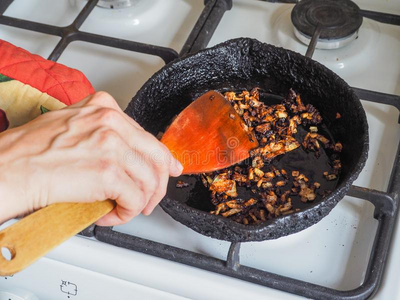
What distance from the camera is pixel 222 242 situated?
654 millimetres

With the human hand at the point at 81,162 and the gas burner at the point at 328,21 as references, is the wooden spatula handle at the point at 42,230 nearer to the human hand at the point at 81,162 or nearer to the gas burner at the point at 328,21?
the human hand at the point at 81,162

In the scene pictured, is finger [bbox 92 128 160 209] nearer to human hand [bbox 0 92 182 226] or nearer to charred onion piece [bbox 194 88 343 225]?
human hand [bbox 0 92 182 226]

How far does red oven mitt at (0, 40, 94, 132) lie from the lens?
687 millimetres

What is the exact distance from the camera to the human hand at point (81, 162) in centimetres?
50

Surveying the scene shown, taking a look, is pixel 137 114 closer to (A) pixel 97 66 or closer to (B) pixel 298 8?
(A) pixel 97 66

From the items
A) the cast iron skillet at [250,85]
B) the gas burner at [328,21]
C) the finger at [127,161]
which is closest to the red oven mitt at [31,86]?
the cast iron skillet at [250,85]

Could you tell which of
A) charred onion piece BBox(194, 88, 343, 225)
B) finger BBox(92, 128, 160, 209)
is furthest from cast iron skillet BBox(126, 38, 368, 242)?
finger BBox(92, 128, 160, 209)

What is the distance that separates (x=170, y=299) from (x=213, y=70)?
1.07 feet

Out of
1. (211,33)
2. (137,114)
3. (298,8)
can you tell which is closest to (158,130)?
(137,114)

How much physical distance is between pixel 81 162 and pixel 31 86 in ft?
0.74

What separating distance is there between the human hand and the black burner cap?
0.37 metres

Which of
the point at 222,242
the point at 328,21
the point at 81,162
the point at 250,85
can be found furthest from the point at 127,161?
the point at 328,21

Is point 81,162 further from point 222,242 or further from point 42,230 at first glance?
point 222,242

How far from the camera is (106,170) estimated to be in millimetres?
520
